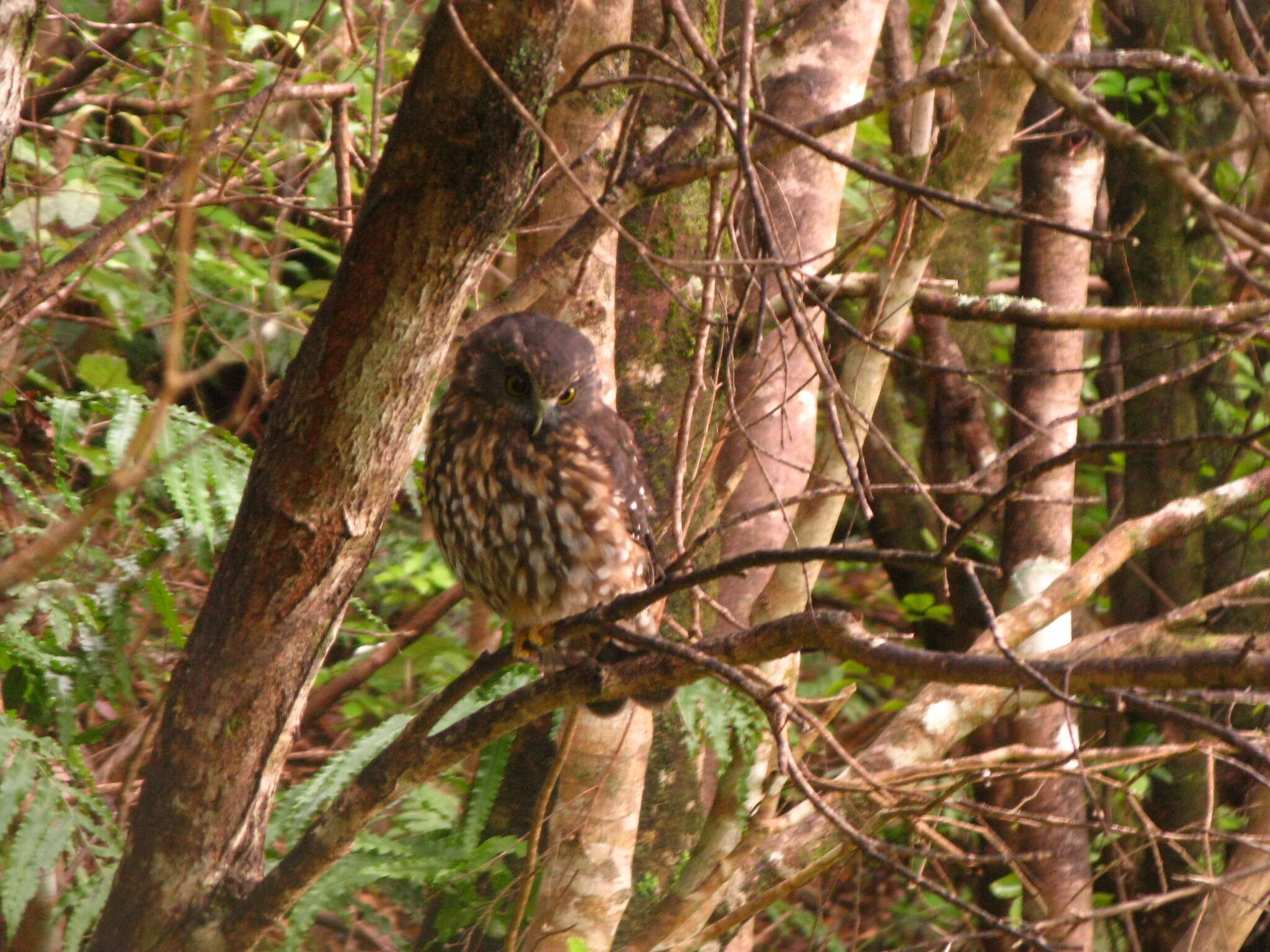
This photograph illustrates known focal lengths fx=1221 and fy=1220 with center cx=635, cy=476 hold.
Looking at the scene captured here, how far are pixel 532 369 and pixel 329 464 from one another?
830mm

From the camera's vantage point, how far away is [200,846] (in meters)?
2.59

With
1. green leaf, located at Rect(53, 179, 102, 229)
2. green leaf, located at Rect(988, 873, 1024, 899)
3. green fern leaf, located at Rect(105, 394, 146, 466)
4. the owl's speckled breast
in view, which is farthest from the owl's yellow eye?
green leaf, located at Rect(988, 873, 1024, 899)

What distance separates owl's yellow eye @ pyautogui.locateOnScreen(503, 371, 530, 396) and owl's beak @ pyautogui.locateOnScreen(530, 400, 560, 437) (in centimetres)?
5

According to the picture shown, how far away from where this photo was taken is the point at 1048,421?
14.5ft

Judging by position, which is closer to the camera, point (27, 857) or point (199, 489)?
point (27, 857)

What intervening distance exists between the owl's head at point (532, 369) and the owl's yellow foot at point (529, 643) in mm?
527

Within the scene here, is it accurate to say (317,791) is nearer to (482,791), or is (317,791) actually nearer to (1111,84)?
(482,791)

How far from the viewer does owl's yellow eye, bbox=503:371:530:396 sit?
3.16m

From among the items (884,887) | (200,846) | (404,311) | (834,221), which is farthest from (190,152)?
(884,887)

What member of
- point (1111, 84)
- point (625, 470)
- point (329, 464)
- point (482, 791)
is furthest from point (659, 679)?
point (1111, 84)

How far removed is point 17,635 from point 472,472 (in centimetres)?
123

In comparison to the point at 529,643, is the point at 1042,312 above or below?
above

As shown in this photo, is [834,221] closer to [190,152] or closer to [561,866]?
[561,866]

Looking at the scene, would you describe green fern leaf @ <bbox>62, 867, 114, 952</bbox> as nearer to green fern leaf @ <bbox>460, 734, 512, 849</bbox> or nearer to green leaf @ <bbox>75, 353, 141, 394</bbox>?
green fern leaf @ <bbox>460, 734, 512, 849</bbox>
